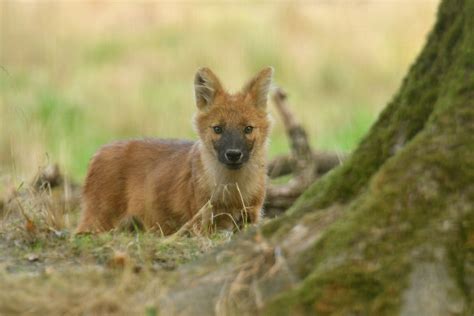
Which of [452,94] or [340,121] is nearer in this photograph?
[452,94]

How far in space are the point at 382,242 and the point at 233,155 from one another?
3983mm

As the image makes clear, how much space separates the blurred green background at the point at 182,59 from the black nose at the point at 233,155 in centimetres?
508

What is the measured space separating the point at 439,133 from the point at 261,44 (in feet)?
44.3

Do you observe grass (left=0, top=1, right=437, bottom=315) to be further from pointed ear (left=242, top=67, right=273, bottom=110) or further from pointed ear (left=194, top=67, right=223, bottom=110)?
pointed ear (left=242, top=67, right=273, bottom=110)

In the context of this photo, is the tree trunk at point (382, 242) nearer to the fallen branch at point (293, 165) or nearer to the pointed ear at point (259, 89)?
the pointed ear at point (259, 89)

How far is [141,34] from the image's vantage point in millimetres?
18906

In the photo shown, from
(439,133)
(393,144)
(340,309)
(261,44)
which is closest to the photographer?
(340,309)

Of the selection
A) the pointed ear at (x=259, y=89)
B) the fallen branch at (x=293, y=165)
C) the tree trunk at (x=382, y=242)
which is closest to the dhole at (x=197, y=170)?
the pointed ear at (x=259, y=89)

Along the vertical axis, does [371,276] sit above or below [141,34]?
above

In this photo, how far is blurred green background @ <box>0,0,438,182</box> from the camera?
1501 centimetres

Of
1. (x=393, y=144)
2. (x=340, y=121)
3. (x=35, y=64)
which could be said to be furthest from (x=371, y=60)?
(x=393, y=144)

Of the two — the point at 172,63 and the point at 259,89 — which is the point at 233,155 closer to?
the point at 259,89

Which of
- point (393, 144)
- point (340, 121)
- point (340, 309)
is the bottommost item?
point (340, 121)

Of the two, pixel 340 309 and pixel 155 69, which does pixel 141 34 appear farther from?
pixel 340 309
